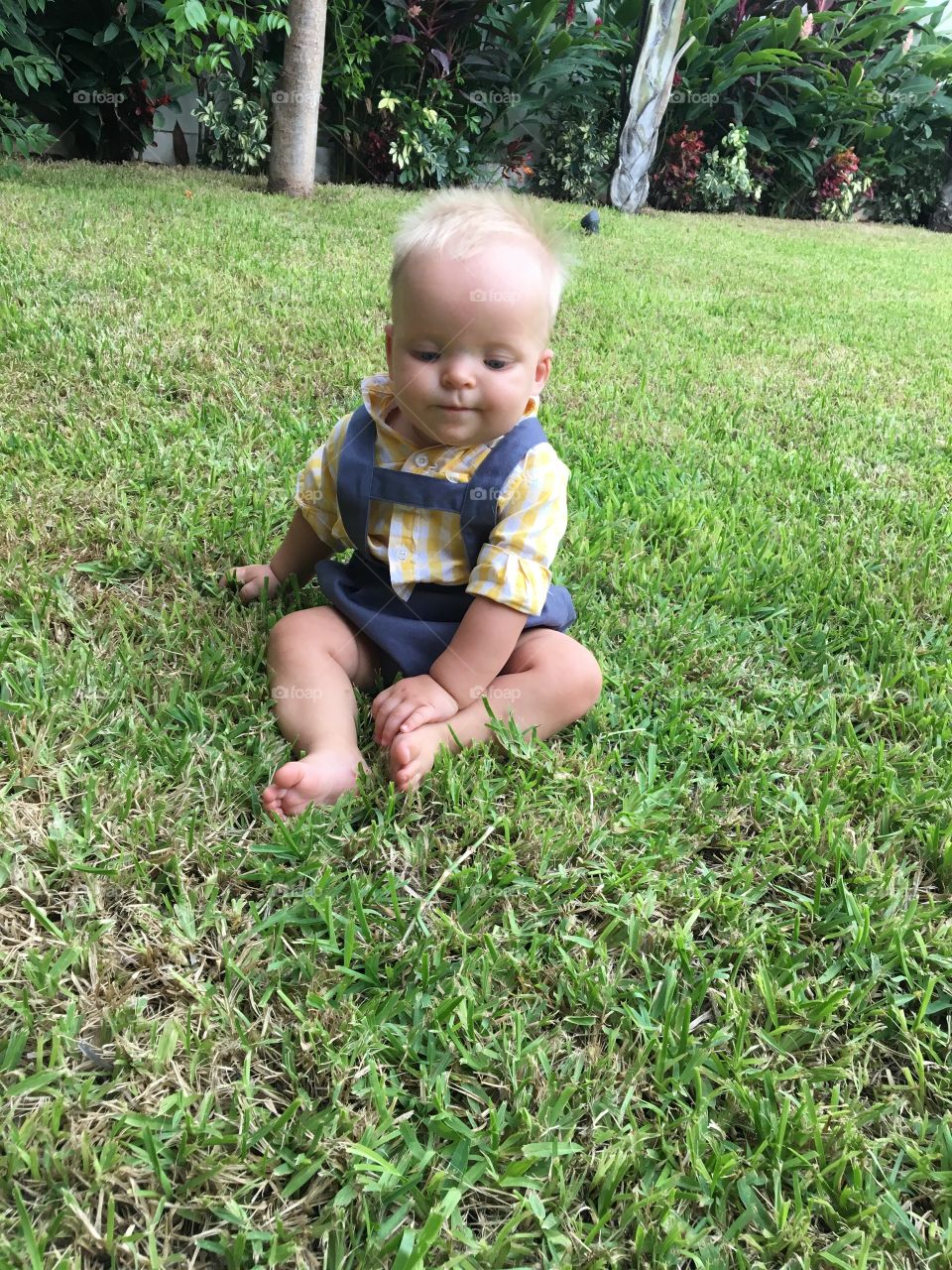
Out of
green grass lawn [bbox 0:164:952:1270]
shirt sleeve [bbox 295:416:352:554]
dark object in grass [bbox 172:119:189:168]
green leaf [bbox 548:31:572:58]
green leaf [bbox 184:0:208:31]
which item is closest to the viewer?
green grass lawn [bbox 0:164:952:1270]

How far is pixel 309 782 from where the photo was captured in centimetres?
131

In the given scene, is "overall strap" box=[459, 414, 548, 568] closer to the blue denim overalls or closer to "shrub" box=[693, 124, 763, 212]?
the blue denim overalls

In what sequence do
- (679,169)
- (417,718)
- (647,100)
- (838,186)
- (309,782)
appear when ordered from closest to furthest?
1. (309,782)
2. (417,718)
3. (647,100)
4. (679,169)
5. (838,186)

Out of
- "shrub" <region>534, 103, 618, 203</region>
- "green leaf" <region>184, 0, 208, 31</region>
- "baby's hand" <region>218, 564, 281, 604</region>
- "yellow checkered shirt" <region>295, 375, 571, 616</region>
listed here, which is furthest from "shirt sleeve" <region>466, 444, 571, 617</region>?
"shrub" <region>534, 103, 618, 203</region>

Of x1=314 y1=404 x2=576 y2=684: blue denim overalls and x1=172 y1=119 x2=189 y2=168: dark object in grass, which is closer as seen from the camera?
x1=314 y1=404 x2=576 y2=684: blue denim overalls

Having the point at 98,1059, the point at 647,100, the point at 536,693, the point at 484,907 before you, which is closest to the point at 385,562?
the point at 536,693

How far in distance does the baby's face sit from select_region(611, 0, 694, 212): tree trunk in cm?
809

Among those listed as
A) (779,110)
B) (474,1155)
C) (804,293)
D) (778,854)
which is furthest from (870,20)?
(474,1155)

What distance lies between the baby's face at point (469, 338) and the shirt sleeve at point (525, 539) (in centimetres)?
9

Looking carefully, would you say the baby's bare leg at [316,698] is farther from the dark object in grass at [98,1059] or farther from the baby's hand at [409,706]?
the dark object in grass at [98,1059]

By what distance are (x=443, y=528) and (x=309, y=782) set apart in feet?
1.71

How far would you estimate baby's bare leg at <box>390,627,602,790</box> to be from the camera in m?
1.49
